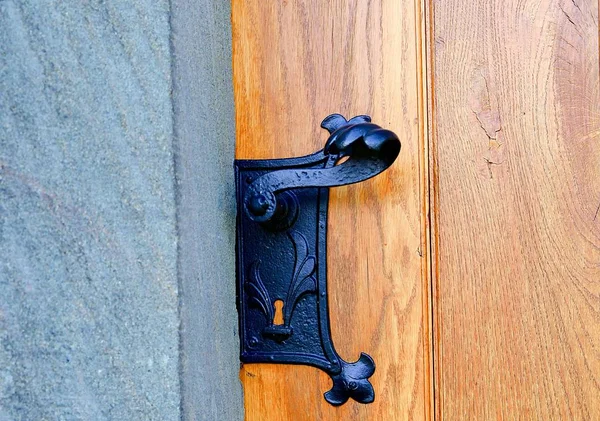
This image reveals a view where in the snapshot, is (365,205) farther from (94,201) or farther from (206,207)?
(94,201)

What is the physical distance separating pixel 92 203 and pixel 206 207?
106 mm

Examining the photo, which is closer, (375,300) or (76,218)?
(76,218)

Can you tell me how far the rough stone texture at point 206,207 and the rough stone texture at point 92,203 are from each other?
15 mm

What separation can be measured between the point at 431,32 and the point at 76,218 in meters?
0.41

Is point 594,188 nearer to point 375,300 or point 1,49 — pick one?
point 375,300

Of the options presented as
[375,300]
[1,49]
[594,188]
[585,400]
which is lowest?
[585,400]

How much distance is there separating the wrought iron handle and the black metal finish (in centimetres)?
4

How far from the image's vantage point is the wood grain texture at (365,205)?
0.59 m

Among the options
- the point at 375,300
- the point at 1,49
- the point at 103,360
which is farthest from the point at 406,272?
the point at 1,49

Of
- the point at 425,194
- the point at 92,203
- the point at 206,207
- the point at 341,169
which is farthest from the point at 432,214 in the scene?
the point at 92,203

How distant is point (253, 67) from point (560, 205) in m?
0.36

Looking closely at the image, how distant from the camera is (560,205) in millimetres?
604

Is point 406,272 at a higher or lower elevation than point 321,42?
lower

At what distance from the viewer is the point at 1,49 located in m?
0.45
